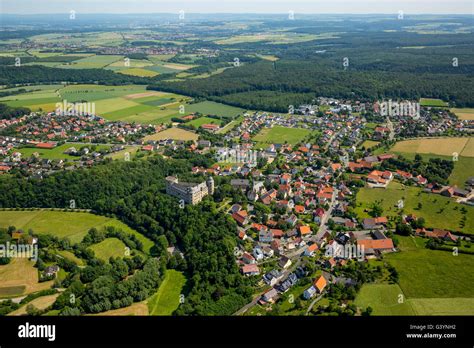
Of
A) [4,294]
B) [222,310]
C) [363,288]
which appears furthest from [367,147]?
[4,294]

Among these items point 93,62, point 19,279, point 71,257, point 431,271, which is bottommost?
point 19,279

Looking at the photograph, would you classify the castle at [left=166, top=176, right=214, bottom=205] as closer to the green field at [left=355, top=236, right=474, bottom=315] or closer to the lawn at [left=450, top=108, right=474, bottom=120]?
the green field at [left=355, top=236, right=474, bottom=315]

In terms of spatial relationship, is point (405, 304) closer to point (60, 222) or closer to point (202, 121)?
point (60, 222)

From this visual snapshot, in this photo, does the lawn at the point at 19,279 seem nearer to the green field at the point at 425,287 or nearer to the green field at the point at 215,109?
the green field at the point at 425,287

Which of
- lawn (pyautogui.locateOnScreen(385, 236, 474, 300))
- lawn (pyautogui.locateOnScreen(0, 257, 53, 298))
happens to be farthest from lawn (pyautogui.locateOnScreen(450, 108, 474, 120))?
lawn (pyautogui.locateOnScreen(0, 257, 53, 298))
